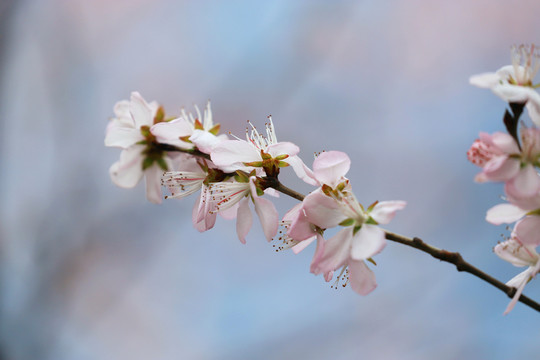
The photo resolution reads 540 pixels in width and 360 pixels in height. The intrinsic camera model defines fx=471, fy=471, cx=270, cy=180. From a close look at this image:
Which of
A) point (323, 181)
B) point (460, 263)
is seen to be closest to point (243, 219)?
point (323, 181)

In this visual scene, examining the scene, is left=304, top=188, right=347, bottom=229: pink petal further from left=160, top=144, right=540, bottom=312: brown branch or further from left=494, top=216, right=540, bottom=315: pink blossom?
left=494, top=216, right=540, bottom=315: pink blossom

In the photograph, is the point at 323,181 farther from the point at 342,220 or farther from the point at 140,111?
the point at 140,111

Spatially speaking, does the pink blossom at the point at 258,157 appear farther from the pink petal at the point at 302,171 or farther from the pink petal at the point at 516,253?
the pink petal at the point at 516,253

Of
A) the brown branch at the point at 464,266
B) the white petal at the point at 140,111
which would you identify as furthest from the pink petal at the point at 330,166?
the white petal at the point at 140,111

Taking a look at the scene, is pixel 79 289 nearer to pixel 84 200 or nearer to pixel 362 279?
pixel 84 200

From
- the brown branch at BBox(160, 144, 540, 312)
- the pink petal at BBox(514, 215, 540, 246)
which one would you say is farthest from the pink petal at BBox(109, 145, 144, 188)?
the pink petal at BBox(514, 215, 540, 246)
